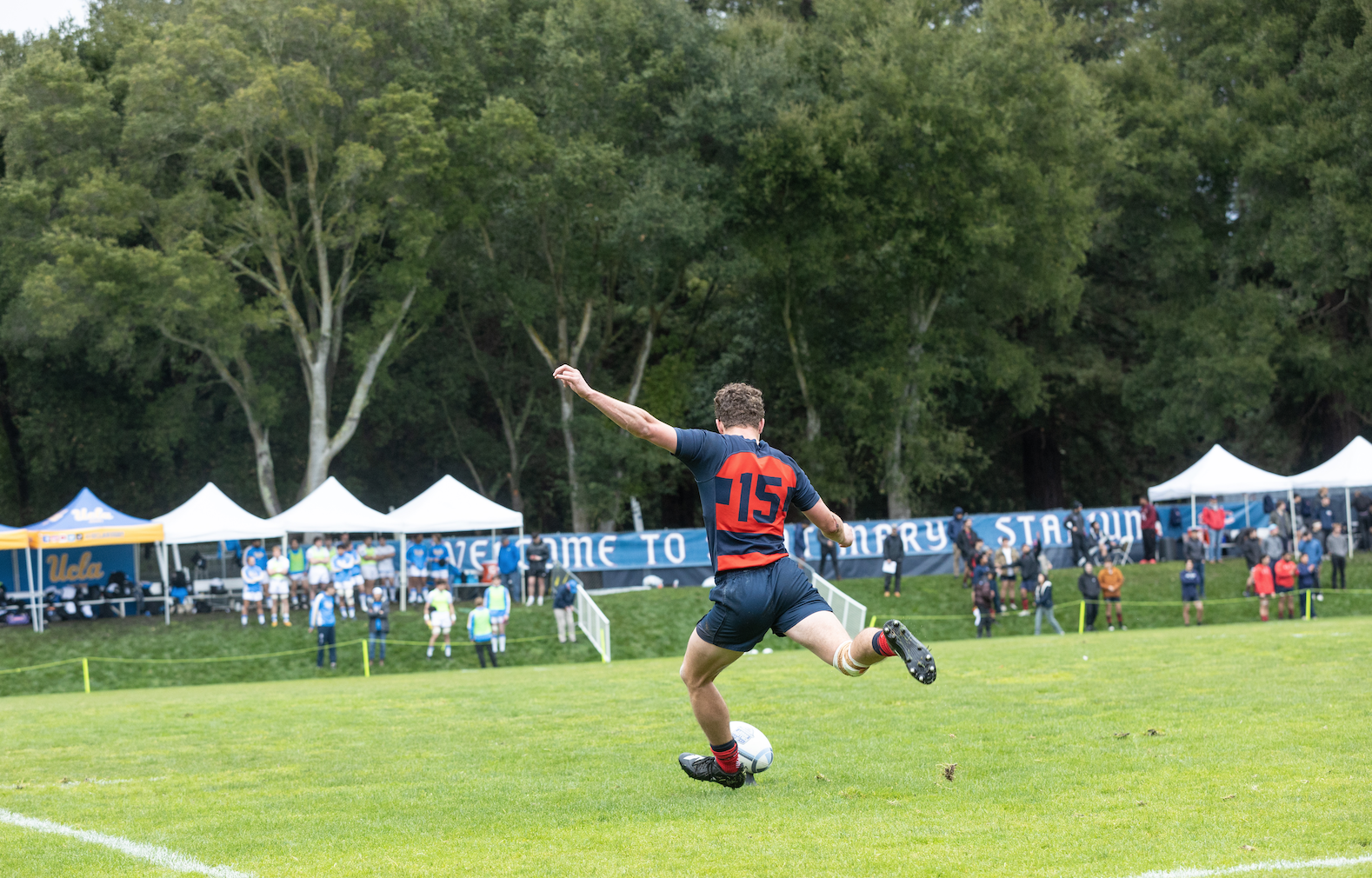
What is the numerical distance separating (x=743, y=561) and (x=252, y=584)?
24.2 m

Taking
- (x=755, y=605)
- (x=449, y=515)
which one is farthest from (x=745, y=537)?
(x=449, y=515)

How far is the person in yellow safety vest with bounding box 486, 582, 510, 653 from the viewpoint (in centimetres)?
2427

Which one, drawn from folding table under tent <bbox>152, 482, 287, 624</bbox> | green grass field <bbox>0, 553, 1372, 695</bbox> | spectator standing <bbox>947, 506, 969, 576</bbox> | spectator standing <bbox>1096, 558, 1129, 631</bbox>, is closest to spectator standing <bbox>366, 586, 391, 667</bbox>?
green grass field <bbox>0, 553, 1372, 695</bbox>

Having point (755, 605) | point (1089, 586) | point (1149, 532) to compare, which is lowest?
point (1089, 586)

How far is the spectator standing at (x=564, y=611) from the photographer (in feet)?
82.7

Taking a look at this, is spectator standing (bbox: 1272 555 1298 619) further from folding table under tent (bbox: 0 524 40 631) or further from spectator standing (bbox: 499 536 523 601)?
folding table under tent (bbox: 0 524 40 631)

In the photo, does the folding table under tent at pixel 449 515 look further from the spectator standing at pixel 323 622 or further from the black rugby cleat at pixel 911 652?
the black rugby cleat at pixel 911 652

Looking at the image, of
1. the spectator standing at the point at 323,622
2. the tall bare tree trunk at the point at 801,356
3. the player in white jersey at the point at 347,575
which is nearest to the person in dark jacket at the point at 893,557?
the tall bare tree trunk at the point at 801,356

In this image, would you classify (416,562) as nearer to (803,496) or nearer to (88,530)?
(88,530)

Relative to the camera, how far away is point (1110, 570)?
25266 millimetres

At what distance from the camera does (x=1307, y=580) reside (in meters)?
26.8

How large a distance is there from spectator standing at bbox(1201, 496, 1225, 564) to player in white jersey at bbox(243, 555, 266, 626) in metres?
24.4

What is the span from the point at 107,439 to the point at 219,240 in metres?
8.88

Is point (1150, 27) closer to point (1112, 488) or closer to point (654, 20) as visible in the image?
point (1112, 488)
